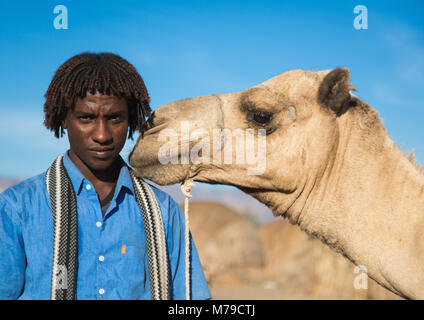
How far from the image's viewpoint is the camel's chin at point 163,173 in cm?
335

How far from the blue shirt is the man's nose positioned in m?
0.27

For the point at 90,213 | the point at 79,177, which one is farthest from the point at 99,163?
the point at 90,213

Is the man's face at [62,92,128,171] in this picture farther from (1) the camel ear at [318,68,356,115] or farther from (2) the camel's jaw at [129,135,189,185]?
(1) the camel ear at [318,68,356,115]

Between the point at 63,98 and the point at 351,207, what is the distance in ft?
7.48

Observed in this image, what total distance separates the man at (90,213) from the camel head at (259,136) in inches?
17.5

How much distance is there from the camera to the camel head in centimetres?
349

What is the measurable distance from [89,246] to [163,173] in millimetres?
964

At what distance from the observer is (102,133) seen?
2715 millimetres

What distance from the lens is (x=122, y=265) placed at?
2625mm

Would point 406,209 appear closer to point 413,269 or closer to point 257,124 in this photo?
point 413,269

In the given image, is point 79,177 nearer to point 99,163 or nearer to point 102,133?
point 99,163

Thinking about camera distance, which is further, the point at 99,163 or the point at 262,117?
the point at 262,117

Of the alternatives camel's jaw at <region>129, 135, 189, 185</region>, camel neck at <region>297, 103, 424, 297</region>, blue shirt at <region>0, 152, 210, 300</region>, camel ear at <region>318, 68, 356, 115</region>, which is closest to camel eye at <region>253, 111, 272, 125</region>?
camel ear at <region>318, 68, 356, 115</region>

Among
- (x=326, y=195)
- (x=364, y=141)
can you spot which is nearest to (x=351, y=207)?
(x=326, y=195)
